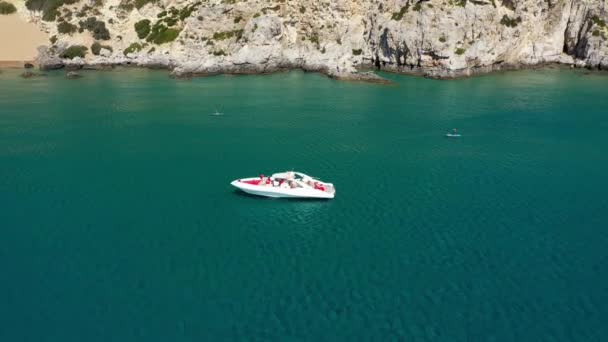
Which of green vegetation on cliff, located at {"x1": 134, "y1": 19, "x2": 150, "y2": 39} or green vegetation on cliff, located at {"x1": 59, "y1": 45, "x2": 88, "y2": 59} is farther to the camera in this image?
green vegetation on cliff, located at {"x1": 134, "y1": 19, "x2": 150, "y2": 39}

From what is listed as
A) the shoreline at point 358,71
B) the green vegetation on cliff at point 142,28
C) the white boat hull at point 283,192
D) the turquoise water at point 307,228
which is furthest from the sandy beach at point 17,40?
the white boat hull at point 283,192

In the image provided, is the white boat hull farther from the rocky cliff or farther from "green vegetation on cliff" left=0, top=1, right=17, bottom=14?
"green vegetation on cliff" left=0, top=1, right=17, bottom=14

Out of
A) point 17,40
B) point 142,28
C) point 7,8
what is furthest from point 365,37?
point 7,8

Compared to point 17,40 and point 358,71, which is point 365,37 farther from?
point 17,40

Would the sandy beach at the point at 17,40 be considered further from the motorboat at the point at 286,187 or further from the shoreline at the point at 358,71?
the motorboat at the point at 286,187

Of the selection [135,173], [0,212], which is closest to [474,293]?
[135,173]

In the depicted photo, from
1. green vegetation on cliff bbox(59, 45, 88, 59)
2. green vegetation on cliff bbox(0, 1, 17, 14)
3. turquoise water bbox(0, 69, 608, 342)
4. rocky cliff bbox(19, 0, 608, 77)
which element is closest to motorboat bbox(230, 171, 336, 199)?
turquoise water bbox(0, 69, 608, 342)
